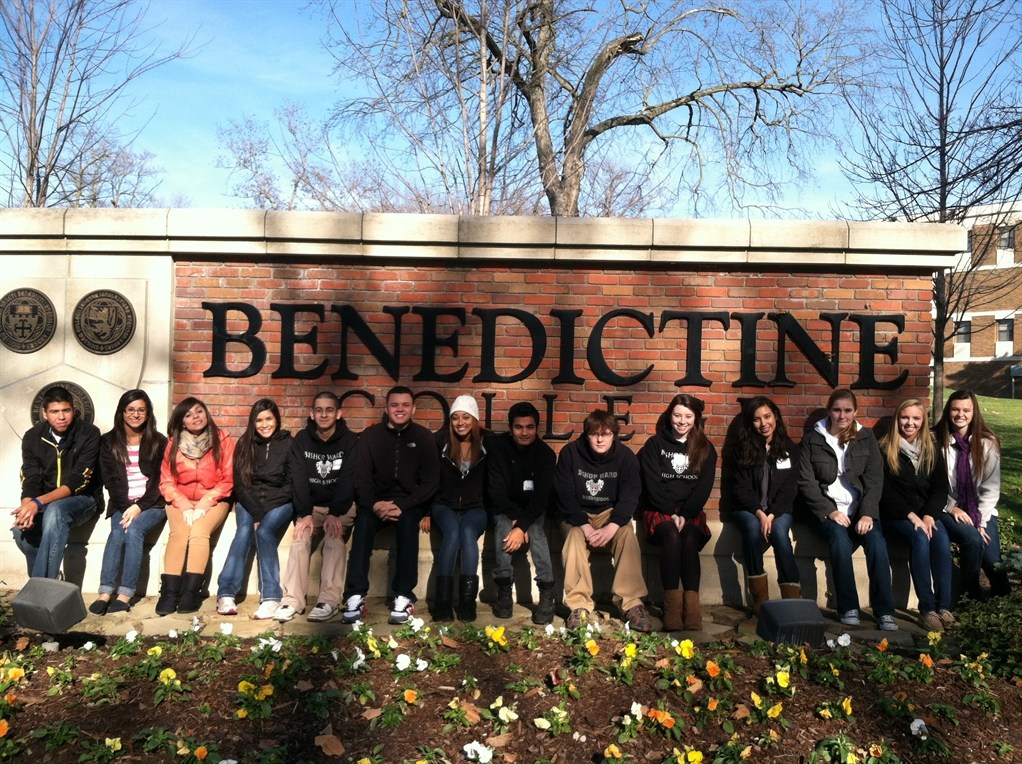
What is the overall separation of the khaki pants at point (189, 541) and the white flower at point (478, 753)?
9.68 ft

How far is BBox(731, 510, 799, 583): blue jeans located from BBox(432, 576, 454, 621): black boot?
204cm

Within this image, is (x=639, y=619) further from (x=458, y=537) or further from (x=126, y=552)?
(x=126, y=552)

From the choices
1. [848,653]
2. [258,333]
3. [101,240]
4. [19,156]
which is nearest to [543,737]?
[848,653]

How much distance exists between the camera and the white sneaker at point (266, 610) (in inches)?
222

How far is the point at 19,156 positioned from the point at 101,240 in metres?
3.74

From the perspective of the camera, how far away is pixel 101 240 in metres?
6.45

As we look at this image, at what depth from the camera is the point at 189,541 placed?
5.84 meters

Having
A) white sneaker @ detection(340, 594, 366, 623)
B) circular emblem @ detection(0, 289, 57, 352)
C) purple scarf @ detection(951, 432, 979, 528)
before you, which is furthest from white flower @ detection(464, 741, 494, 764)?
circular emblem @ detection(0, 289, 57, 352)

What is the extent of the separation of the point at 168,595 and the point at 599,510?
2.93 metres

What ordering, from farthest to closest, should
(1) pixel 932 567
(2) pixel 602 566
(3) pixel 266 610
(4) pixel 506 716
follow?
(2) pixel 602 566 → (1) pixel 932 567 → (3) pixel 266 610 → (4) pixel 506 716

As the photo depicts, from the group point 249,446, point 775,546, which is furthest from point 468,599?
point 775,546

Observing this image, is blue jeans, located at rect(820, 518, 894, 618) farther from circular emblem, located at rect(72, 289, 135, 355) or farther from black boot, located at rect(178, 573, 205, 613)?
circular emblem, located at rect(72, 289, 135, 355)

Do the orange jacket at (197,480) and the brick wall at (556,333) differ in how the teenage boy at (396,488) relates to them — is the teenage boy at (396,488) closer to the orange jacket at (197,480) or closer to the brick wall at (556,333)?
the brick wall at (556,333)

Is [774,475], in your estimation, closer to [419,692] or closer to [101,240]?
[419,692]
